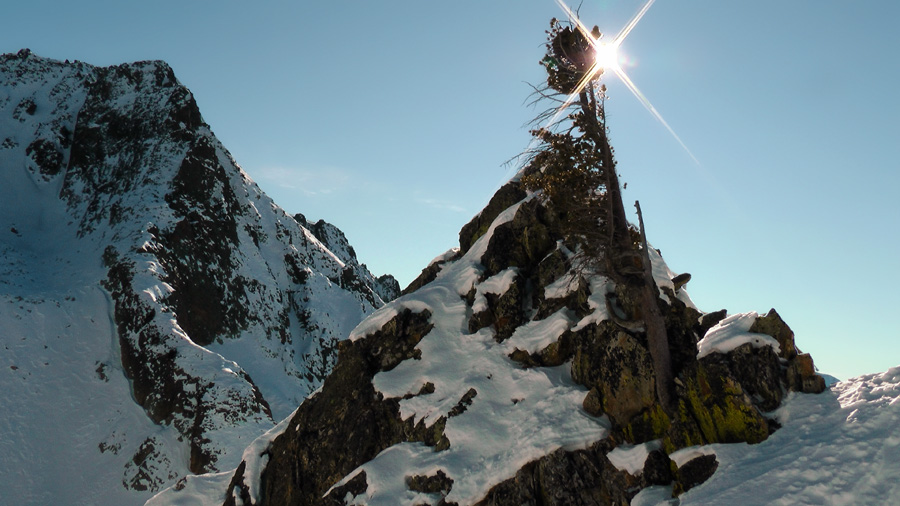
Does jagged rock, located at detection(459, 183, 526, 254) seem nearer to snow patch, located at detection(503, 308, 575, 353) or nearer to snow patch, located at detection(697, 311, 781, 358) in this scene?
snow patch, located at detection(503, 308, 575, 353)

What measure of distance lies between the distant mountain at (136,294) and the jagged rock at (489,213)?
22214 millimetres

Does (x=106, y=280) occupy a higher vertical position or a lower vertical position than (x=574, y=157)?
higher

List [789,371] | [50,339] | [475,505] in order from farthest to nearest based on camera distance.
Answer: [50,339] → [475,505] → [789,371]

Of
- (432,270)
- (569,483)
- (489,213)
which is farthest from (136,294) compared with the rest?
(569,483)

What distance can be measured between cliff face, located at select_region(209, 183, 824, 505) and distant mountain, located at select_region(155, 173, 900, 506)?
4 cm

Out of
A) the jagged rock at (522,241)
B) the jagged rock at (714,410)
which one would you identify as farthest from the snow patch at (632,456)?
the jagged rock at (522,241)

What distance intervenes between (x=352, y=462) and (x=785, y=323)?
12565mm

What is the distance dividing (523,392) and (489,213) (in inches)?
384

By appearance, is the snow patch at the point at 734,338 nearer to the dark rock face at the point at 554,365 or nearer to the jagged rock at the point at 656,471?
the dark rock face at the point at 554,365

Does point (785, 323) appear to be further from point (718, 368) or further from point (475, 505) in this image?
point (475, 505)

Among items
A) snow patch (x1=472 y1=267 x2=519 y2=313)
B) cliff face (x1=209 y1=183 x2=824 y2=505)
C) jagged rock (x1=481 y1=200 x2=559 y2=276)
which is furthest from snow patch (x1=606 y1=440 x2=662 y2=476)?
jagged rock (x1=481 y1=200 x2=559 y2=276)

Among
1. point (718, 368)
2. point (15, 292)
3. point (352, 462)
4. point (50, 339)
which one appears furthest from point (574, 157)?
point (15, 292)

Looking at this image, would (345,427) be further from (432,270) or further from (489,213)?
(489,213)

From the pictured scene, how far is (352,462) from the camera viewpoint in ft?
54.4
